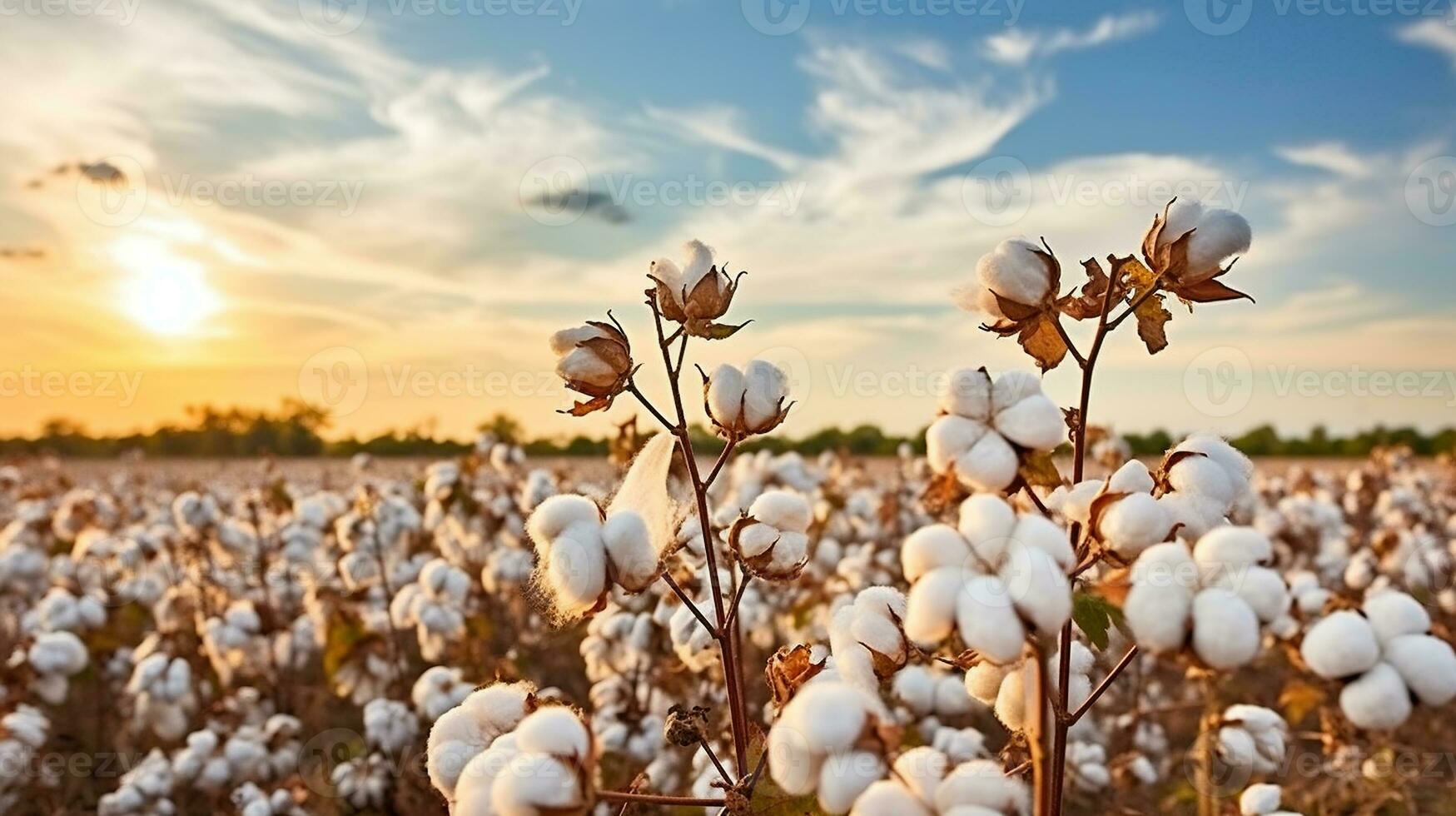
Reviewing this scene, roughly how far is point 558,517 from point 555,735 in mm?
307

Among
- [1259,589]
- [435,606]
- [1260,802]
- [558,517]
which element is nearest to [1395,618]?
[1259,589]

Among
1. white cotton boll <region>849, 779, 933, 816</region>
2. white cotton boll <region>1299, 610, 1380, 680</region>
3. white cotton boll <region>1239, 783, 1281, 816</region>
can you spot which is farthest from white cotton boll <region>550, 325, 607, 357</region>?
white cotton boll <region>1239, 783, 1281, 816</region>

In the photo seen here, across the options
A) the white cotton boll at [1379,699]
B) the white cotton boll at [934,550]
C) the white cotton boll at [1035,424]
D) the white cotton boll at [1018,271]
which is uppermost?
the white cotton boll at [1018,271]

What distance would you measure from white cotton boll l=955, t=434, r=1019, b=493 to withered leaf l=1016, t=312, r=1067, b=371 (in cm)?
31

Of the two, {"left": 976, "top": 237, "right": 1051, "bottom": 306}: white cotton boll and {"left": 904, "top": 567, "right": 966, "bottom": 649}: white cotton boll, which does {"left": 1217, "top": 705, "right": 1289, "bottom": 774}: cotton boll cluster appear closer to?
{"left": 976, "top": 237, "right": 1051, "bottom": 306}: white cotton boll

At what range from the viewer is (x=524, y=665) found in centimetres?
450

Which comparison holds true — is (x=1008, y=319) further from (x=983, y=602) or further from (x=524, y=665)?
(x=524, y=665)

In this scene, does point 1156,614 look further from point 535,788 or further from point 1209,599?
point 535,788

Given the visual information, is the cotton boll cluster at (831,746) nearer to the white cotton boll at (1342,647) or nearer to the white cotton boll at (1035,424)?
the white cotton boll at (1035,424)

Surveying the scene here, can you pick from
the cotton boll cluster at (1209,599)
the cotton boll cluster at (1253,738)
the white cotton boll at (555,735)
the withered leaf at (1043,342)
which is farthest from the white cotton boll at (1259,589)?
the cotton boll cluster at (1253,738)

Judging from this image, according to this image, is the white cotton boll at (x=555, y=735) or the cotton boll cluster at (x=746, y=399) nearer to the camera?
the white cotton boll at (x=555, y=735)

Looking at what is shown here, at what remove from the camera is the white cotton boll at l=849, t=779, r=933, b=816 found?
79cm

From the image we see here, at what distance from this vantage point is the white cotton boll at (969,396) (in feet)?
3.19

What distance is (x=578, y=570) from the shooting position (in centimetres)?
112
